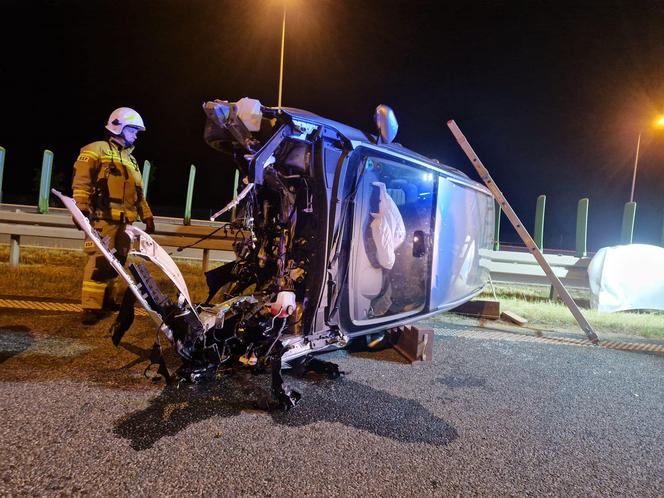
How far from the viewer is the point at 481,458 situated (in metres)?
2.39

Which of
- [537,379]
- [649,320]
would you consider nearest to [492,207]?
[537,379]

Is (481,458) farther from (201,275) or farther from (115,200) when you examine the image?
(201,275)

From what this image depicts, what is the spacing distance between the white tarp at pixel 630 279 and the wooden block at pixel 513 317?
61.9 inches

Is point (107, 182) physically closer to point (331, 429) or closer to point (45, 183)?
point (331, 429)

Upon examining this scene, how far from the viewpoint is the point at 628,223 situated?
295 inches

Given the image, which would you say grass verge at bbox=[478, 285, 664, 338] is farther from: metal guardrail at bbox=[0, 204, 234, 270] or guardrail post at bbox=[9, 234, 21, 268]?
guardrail post at bbox=[9, 234, 21, 268]

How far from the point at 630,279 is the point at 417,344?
430cm

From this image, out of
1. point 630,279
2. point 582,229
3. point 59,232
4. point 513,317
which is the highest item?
point 582,229

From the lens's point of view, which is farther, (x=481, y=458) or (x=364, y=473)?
(x=481, y=458)

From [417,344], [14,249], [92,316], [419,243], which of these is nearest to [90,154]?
[92,316]

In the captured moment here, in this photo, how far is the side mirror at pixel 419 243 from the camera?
386 centimetres

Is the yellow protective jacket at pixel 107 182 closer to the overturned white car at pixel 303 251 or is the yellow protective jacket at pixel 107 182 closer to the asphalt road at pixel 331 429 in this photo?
the asphalt road at pixel 331 429

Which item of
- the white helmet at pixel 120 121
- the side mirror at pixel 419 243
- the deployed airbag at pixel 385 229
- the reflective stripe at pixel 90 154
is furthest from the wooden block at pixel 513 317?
the reflective stripe at pixel 90 154

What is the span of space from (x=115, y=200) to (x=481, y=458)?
400cm
